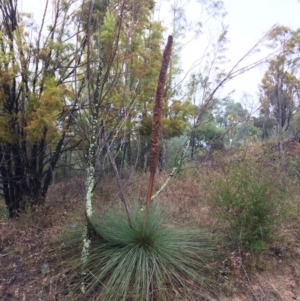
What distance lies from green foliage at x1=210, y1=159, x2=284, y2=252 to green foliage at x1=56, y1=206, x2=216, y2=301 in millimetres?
396

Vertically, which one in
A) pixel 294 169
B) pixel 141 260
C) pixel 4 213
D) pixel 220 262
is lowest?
pixel 4 213

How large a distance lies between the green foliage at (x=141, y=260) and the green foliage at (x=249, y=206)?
1.30 feet

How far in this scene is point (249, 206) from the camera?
4.56m

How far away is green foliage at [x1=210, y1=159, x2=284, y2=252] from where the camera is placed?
458cm

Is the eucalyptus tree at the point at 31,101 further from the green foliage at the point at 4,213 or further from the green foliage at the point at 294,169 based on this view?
the green foliage at the point at 294,169

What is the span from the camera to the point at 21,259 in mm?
5012

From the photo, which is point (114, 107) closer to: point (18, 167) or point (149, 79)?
point (149, 79)

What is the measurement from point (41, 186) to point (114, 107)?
9.43ft

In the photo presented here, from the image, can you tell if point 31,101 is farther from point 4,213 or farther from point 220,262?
point 220,262

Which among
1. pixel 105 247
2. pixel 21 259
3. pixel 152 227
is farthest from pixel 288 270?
pixel 21 259

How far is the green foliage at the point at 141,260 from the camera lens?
3.93 meters

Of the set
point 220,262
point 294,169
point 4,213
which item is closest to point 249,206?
point 220,262

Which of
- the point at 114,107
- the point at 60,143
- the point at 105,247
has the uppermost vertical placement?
the point at 114,107

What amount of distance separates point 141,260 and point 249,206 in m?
1.36
